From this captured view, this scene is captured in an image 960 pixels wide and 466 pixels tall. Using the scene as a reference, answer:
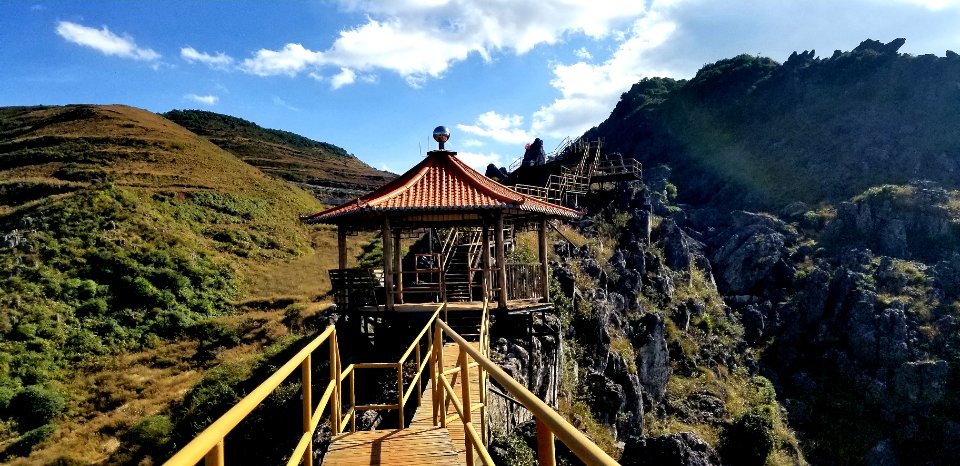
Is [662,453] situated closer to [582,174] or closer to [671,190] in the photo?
[582,174]

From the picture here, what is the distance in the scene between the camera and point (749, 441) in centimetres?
2122

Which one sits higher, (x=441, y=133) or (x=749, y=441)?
(x=441, y=133)

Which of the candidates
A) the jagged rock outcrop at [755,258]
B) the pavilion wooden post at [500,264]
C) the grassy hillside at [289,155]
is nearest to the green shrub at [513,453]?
the pavilion wooden post at [500,264]

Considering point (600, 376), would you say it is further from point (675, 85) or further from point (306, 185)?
point (675, 85)

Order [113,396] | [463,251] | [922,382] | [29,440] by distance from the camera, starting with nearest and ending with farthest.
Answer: [29,440] < [113,396] < [463,251] < [922,382]

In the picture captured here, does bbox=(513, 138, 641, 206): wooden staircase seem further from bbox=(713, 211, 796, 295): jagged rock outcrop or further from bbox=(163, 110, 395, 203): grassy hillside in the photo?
bbox=(163, 110, 395, 203): grassy hillside

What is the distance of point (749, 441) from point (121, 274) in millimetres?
31124

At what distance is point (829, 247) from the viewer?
42938 millimetres

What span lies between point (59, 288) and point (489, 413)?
26097 mm

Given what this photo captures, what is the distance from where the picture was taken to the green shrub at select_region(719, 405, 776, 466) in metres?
21.0

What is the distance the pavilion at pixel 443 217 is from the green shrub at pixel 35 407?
13.2 m

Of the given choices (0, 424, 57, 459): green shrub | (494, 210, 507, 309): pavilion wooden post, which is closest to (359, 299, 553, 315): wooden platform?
(494, 210, 507, 309): pavilion wooden post

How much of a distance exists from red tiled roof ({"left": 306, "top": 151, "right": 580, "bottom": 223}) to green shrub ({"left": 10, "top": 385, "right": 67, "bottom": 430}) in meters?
13.5

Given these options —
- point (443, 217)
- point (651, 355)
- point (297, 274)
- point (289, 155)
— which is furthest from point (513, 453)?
point (289, 155)
